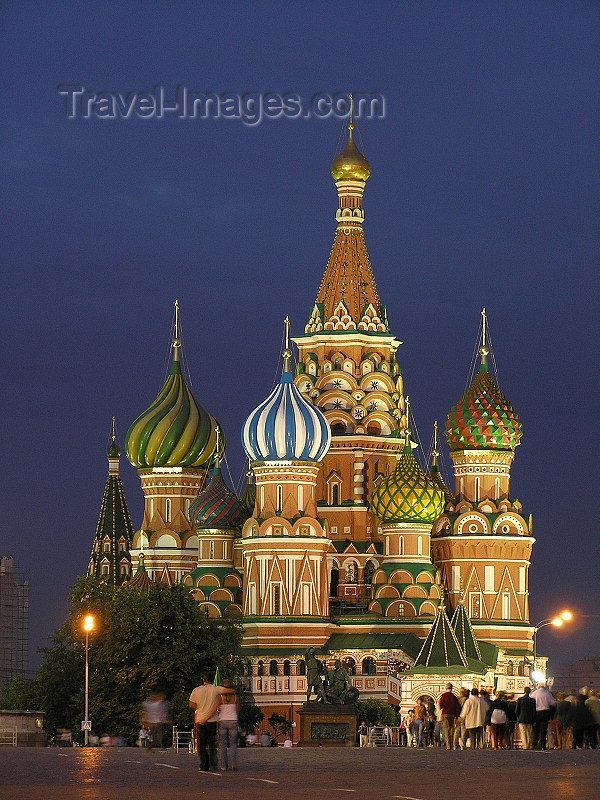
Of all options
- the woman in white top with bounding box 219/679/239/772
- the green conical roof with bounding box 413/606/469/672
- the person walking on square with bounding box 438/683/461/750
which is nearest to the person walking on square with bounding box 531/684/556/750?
the person walking on square with bounding box 438/683/461/750

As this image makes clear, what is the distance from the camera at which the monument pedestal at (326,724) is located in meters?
50.2

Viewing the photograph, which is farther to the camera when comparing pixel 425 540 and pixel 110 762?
pixel 425 540

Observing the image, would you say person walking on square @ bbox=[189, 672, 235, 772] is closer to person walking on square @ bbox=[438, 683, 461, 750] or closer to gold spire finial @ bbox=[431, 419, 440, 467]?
person walking on square @ bbox=[438, 683, 461, 750]

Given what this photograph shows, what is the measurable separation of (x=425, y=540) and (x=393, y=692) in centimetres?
552

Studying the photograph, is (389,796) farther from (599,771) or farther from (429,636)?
(429,636)

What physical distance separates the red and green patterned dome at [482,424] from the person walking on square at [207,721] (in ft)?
153

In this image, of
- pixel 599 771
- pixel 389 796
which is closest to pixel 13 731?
pixel 599 771

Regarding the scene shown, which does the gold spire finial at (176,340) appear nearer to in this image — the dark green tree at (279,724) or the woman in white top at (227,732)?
the dark green tree at (279,724)

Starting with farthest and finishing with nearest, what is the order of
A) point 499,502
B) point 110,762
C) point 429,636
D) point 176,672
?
1. point 499,502
2. point 429,636
3. point 176,672
4. point 110,762

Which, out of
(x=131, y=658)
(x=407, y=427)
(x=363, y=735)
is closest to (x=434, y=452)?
(x=407, y=427)

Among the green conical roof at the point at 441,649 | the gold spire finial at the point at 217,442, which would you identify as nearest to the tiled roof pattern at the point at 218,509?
the gold spire finial at the point at 217,442

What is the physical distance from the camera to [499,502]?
71.9m

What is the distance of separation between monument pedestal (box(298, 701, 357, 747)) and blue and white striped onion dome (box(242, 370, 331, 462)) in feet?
58.4

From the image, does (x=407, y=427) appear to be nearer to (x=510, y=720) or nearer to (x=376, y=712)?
(x=376, y=712)
